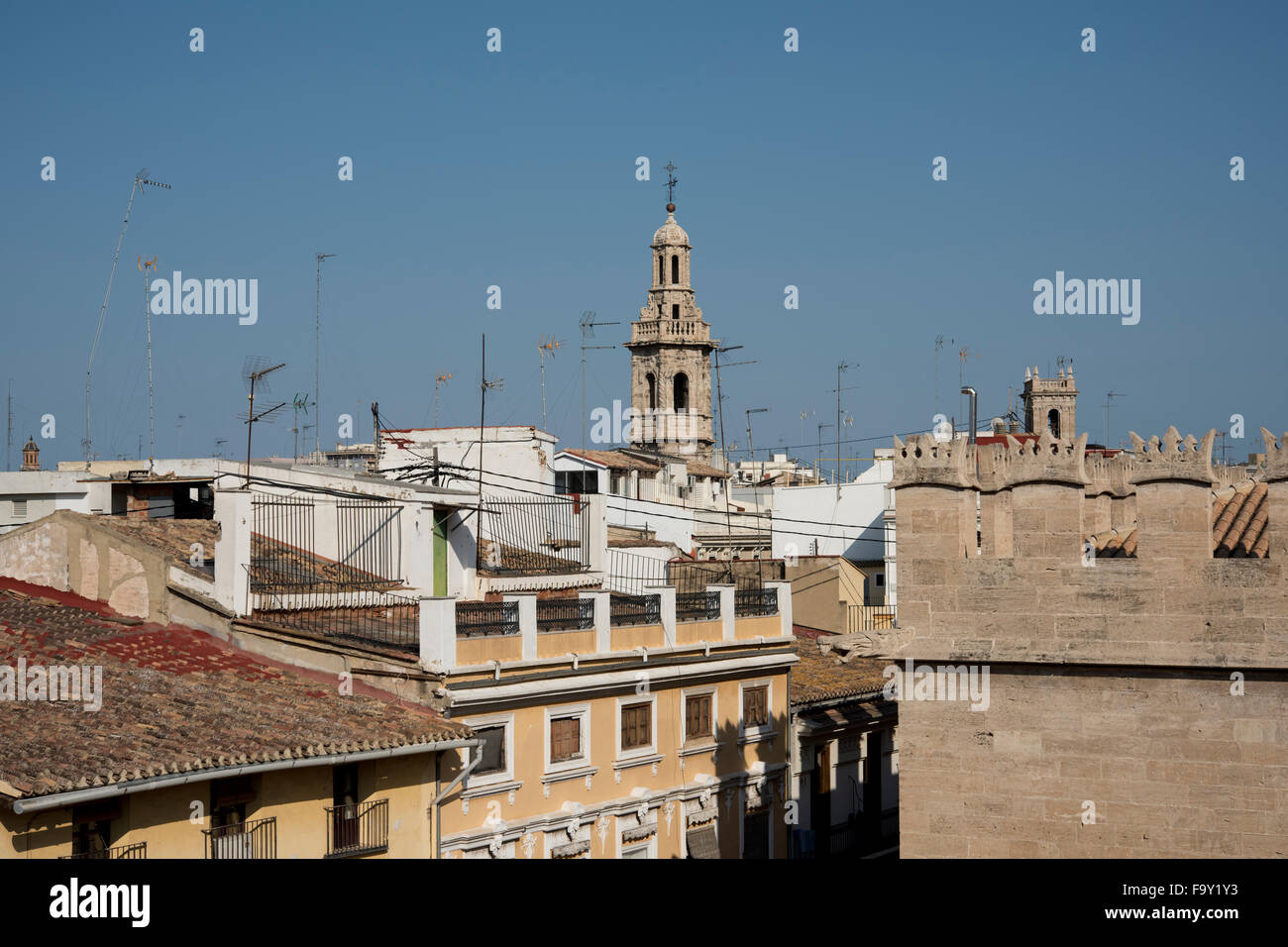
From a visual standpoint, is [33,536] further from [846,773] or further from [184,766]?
[846,773]

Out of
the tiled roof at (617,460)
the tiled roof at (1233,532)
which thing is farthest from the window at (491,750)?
the tiled roof at (617,460)

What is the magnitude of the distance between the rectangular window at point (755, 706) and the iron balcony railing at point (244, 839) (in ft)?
36.1

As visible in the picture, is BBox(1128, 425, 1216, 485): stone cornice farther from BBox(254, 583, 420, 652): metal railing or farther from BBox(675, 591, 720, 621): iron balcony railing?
BBox(675, 591, 720, 621): iron balcony railing

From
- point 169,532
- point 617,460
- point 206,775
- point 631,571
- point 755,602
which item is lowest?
point 206,775

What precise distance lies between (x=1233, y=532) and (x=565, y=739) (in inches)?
481

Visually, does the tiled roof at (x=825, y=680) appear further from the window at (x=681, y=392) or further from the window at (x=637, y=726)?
the window at (x=681, y=392)

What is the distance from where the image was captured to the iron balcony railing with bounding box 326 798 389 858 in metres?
18.3

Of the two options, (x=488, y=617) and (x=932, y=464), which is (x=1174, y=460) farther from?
(x=488, y=617)

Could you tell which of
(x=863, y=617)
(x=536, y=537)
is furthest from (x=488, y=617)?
(x=863, y=617)

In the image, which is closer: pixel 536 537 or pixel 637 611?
pixel 637 611

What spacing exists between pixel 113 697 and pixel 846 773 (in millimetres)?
16526

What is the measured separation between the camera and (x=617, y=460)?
5666 cm

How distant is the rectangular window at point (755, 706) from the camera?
87.6 ft

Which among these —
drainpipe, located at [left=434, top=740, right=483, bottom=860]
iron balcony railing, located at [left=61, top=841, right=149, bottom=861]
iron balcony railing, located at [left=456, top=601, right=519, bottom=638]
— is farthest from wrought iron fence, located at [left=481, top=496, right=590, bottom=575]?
iron balcony railing, located at [left=61, top=841, right=149, bottom=861]
